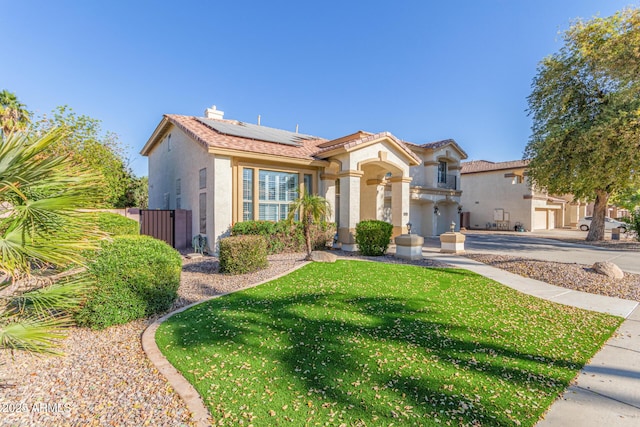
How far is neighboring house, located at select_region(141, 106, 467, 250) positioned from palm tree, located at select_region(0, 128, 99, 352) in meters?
8.40

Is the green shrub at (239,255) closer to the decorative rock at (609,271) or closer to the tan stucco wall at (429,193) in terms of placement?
the decorative rock at (609,271)

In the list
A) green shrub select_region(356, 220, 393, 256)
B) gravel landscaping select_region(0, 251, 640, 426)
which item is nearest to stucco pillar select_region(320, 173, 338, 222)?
green shrub select_region(356, 220, 393, 256)

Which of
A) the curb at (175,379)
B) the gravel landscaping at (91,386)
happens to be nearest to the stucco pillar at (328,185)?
the curb at (175,379)

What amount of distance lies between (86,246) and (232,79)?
16169mm

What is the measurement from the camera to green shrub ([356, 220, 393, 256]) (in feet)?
38.6

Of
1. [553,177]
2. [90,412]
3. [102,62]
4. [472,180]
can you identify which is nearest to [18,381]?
[90,412]

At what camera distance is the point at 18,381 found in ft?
11.4

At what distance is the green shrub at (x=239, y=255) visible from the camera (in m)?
8.54

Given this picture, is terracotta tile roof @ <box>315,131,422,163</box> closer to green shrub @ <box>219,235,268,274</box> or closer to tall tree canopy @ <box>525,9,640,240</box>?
→ green shrub @ <box>219,235,268,274</box>

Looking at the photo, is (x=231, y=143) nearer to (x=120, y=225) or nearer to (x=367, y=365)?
(x=120, y=225)

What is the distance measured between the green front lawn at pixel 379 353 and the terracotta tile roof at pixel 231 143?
6.53m

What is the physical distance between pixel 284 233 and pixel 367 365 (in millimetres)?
8850

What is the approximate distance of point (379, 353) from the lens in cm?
405

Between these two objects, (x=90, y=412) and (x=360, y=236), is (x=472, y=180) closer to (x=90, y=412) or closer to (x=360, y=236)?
(x=360, y=236)
